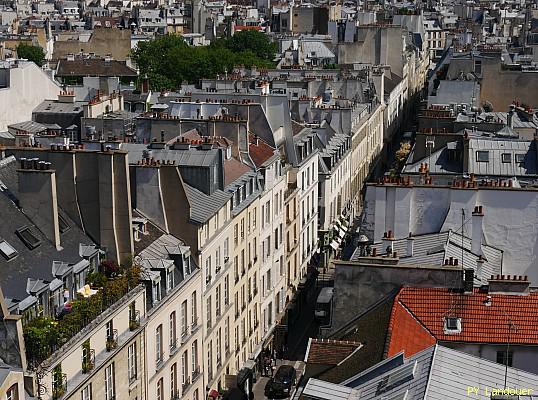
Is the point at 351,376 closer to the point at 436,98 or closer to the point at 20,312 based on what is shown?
the point at 20,312

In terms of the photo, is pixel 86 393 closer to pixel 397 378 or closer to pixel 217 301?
pixel 397 378

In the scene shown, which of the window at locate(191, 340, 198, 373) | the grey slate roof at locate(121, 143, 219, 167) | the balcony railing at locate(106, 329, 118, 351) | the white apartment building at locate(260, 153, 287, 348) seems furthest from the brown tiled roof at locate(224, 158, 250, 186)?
the balcony railing at locate(106, 329, 118, 351)

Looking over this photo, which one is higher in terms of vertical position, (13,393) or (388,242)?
(388,242)

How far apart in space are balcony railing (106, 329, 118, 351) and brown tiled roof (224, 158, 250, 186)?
1605 cm

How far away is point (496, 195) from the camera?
40031 millimetres

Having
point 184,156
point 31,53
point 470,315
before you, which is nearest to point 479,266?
point 470,315

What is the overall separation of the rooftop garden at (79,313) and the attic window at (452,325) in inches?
405

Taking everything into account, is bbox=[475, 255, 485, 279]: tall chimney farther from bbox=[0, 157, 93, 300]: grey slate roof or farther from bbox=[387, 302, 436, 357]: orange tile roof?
bbox=[0, 157, 93, 300]: grey slate roof

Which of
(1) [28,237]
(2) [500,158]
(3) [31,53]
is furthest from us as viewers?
(3) [31,53]

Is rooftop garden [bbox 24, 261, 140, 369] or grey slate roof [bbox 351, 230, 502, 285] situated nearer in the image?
rooftop garden [bbox 24, 261, 140, 369]

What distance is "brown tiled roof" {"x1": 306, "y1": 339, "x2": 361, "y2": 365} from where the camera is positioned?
32109 millimetres

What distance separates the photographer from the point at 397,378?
2705 cm

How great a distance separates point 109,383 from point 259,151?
26.1 m

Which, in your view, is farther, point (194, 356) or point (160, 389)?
point (194, 356)
